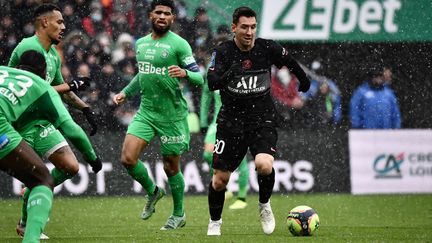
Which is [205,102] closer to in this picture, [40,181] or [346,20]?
[346,20]

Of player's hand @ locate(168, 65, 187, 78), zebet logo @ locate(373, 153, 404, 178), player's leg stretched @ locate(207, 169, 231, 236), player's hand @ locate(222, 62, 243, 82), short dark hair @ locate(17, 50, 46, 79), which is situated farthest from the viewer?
zebet logo @ locate(373, 153, 404, 178)

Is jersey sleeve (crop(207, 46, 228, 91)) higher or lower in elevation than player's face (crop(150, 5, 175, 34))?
lower

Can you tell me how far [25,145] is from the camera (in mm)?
8484

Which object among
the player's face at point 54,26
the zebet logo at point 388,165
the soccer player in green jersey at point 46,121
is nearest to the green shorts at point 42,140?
the soccer player in green jersey at point 46,121

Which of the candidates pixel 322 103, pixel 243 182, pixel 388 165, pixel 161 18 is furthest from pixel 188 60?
pixel 322 103

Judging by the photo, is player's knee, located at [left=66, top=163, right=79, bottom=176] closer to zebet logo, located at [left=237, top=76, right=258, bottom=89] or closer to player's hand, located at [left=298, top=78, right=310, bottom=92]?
zebet logo, located at [left=237, top=76, right=258, bottom=89]

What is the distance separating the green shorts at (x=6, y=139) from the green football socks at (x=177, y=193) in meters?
4.15

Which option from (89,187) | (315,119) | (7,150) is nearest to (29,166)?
(7,150)

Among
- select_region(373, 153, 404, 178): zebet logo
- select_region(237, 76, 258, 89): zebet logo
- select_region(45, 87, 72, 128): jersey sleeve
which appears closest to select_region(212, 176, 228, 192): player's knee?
select_region(237, 76, 258, 89): zebet logo

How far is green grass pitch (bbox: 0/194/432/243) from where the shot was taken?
1080cm

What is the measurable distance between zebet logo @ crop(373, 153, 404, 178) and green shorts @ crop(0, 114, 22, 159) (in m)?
11.1

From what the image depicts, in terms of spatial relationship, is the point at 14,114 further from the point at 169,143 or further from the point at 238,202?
the point at 238,202

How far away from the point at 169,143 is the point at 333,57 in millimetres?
8947

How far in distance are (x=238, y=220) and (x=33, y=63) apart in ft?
16.7
